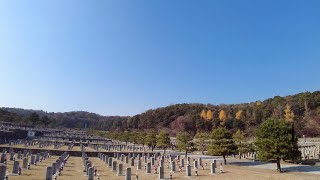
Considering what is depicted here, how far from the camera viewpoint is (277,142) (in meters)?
31.2

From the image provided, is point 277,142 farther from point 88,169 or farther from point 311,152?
point 311,152

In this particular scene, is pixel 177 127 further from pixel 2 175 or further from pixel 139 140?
pixel 2 175

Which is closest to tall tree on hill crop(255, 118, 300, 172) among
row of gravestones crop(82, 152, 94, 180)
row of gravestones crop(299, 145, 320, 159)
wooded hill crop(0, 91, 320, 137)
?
row of gravestones crop(82, 152, 94, 180)

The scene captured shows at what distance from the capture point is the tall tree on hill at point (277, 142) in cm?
3105

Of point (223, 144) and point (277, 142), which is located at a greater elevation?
point (277, 142)

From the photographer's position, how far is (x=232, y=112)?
132 metres

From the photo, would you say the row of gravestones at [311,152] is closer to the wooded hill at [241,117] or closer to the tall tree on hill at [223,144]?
the tall tree on hill at [223,144]

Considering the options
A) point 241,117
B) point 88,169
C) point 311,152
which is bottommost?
point 88,169

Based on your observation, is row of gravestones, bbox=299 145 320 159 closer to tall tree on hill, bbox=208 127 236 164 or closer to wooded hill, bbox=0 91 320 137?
tall tree on hill, bbox=208 127 236 164

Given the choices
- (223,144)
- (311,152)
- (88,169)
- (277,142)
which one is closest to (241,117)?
(311,152)

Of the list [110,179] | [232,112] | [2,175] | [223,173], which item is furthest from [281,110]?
[2,175]

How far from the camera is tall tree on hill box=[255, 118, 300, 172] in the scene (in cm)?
3105

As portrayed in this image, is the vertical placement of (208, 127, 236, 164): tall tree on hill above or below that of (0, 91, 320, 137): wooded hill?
below

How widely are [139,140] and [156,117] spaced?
218 ft
